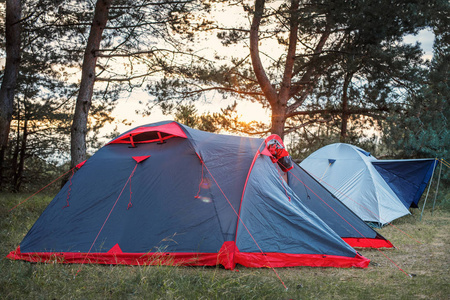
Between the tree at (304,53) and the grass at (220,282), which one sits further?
the tree at (304,53)

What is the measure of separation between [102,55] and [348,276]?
8.07 meters

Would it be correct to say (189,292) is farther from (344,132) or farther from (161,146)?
(344,132)

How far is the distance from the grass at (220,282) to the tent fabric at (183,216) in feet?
0.63

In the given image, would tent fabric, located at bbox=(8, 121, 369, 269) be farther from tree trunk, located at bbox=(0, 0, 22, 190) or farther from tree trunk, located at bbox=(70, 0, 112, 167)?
tree trunk, located at bbox=(0, 0, 22, 190)

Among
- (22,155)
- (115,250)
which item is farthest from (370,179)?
(22,155)

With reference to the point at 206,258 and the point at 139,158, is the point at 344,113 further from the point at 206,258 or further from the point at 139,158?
the point at 206,258

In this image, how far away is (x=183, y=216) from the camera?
14.8 feet

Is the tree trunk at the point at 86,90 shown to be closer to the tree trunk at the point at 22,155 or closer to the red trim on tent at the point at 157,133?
the red trim on tent at the point at 157,133

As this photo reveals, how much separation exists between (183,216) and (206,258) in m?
0.57

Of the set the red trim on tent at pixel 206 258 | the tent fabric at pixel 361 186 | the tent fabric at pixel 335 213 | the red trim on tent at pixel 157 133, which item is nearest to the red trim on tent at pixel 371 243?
the tent fabric at pixel 335 213

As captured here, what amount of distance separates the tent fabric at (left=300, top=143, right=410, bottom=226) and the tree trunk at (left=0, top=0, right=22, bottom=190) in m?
9.42

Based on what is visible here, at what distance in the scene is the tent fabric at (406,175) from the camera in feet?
28.6

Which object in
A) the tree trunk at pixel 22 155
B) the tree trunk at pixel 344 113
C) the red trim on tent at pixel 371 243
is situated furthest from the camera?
the tree trunk at pixel 344 113

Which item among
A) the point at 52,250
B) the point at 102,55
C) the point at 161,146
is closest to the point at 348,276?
the point at 161,146
